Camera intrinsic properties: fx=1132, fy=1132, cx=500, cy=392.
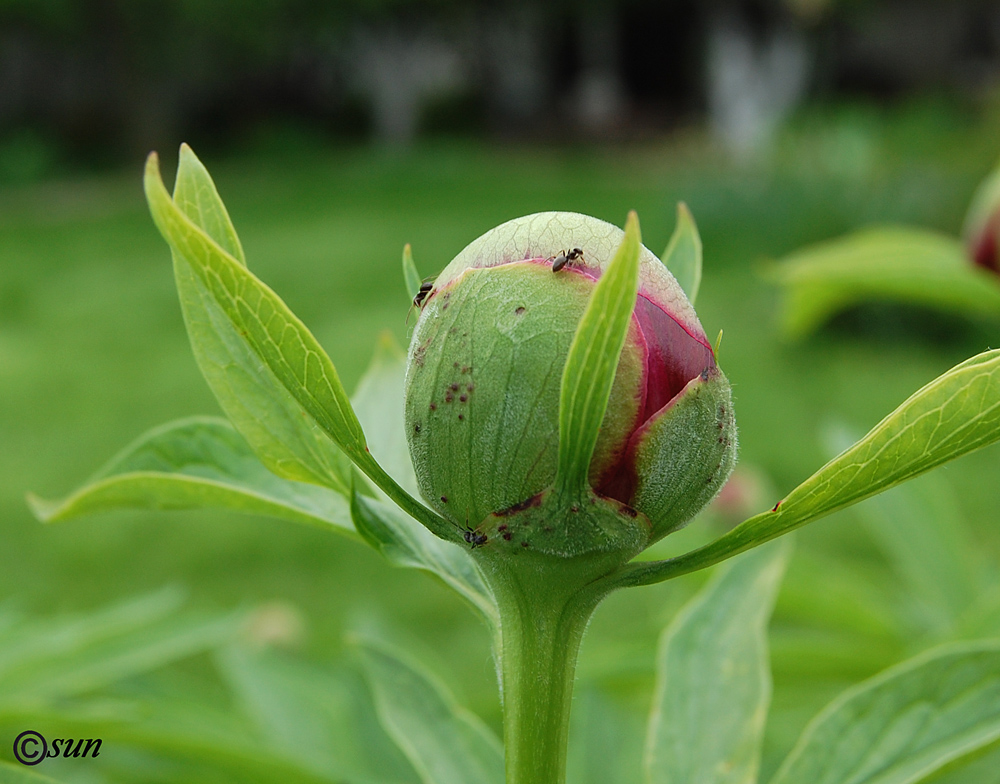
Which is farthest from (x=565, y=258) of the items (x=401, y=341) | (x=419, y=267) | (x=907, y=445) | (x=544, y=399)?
(x=419, y=267)

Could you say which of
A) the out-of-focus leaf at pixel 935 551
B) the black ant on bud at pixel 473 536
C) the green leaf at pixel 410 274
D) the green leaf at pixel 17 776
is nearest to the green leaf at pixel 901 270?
the out-of-focus leaf at pixel 935 551

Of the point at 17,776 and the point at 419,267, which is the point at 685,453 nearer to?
the point at 17,776

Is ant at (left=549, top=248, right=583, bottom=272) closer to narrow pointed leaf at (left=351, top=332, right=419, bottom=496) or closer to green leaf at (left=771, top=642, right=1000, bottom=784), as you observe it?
narrow pointed leaf at (left=351, top=332, right=419, bottom=496)

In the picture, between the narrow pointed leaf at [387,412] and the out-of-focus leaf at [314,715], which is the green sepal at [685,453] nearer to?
the narrow pointed leaf at [387,412]

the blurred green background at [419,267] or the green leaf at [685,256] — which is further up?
the blurred green background at [419,267]

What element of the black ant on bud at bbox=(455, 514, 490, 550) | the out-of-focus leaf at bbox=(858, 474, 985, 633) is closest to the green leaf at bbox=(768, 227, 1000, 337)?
the out-of-focus leaf at bbox=(858, 474, 985, 633)

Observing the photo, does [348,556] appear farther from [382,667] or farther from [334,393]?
[334,393]
